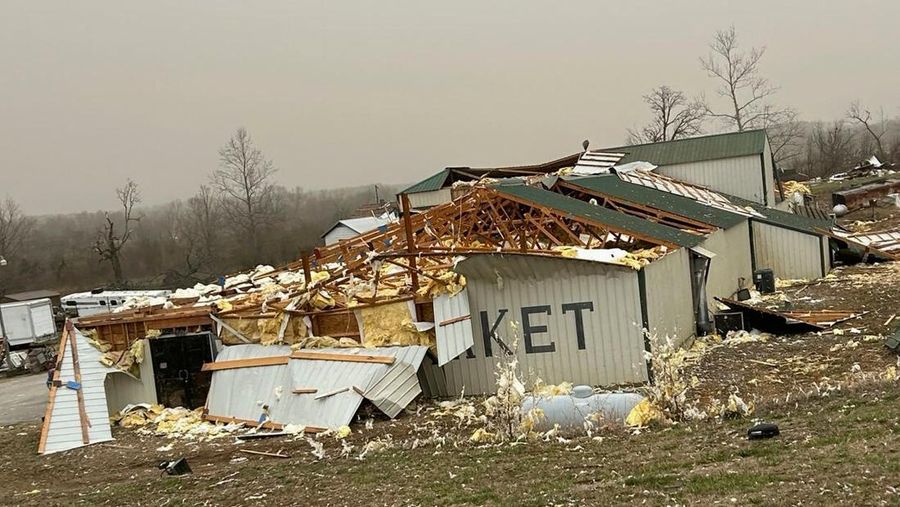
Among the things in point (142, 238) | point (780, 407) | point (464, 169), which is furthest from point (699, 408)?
point (142, 238)

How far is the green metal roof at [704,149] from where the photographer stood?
104 ft

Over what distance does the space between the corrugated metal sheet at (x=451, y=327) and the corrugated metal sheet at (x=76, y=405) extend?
7308mm

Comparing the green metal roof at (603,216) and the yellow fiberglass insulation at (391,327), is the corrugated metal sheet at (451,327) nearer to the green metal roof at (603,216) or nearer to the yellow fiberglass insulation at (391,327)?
the yellow fiberglass insulation at (391,327)

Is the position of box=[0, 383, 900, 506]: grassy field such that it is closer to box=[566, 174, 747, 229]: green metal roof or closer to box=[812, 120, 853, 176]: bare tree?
box=[566, 174, 747, 229]: green metal roof

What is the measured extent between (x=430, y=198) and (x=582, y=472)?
1035 inches

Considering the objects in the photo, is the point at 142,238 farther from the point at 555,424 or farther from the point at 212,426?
the point at 555,424

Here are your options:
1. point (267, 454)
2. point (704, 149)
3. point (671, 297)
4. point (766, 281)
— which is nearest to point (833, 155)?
point (704, 149)

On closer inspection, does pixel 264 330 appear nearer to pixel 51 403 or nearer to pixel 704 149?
pixel 51 403

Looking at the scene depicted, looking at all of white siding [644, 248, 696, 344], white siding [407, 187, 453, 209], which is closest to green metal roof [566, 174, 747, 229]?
white siding [644, 248, 696, 344]

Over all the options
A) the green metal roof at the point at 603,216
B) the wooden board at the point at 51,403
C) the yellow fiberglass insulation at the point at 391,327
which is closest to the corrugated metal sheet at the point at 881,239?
the green metal roof at the point at 603,216

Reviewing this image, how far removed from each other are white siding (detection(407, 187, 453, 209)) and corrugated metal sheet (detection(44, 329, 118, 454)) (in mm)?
18634

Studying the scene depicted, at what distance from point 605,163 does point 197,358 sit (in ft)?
67.1

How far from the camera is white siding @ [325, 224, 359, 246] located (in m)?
40.8

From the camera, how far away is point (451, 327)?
14.5m
